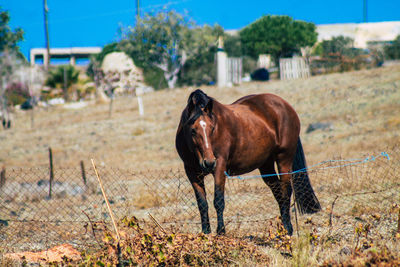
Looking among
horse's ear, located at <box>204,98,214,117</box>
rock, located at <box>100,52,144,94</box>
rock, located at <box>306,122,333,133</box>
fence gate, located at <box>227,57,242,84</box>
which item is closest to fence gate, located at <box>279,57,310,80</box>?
fence gate, located at <box>227,57,242,84</box>

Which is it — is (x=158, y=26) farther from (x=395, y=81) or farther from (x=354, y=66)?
(x=395, y=81)

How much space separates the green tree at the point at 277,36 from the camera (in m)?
42.6

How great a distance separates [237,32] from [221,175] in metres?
46.4

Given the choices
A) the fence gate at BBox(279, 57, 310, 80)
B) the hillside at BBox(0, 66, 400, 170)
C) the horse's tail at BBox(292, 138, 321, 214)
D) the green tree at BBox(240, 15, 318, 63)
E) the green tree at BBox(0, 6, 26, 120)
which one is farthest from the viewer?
the green tree at BBox(240, 15, 318, 63)

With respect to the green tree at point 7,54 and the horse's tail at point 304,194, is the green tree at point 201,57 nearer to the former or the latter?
the green tree at point 7,54

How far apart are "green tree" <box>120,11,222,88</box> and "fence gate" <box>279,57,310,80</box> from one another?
329 inches

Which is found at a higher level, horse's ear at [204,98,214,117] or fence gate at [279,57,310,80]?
fence gate at [279,57,310,80]

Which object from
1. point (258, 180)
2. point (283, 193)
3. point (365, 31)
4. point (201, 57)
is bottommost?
point (258, 180)

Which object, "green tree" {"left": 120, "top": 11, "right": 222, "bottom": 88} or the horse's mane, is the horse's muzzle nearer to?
the horse's mane

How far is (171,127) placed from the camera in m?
19.6

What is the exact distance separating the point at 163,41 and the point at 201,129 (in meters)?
30.6

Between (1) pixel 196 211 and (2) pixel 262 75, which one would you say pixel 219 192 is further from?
(2) pixel 262 75

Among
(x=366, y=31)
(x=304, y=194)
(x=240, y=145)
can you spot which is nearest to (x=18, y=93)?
(x=304, y=194)

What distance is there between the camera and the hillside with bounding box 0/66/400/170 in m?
13.6
